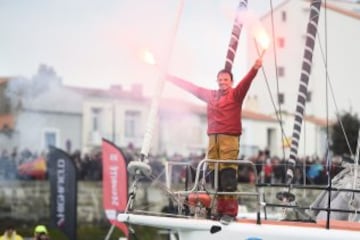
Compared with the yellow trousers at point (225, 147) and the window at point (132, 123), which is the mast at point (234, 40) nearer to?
the yellow trousers at point (225, 147)

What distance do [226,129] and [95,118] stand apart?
37303 millimetres

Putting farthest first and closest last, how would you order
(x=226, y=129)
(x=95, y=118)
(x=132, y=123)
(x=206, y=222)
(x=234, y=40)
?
(x=95, y=118), (x=132, y=123), (x=234, y=40), (x=226, y=129), (x=206, y=222)

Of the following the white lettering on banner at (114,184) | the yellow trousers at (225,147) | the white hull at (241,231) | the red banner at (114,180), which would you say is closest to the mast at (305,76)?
the yellow trousers at (225,147)

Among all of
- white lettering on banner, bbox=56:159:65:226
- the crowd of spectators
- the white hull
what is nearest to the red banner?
white lettering on banner, bbox=56:159:65:226

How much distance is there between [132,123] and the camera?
49.3 meters

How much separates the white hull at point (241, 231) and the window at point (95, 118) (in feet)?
122

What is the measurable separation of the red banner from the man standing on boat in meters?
12.8

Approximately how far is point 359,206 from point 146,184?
2530 cm

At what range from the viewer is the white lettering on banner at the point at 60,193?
26.7 meters

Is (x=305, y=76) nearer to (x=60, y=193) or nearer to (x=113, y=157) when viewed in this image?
(x=113, y=157)

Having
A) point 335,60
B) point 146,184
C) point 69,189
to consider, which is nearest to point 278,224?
point 69,189

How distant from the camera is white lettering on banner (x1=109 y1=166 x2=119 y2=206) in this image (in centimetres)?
2578

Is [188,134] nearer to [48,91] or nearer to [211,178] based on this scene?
[48,91]

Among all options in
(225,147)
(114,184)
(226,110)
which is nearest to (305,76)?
(226,110)
